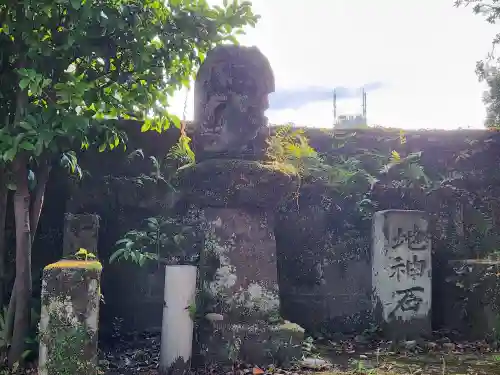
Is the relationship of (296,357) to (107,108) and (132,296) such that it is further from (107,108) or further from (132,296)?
(107,108)

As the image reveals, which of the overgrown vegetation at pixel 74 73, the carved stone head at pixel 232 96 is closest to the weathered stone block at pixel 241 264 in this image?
the carved stone head at pixel 232 96

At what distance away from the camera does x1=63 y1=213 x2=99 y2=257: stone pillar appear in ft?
20.0

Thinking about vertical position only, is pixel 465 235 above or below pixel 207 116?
below

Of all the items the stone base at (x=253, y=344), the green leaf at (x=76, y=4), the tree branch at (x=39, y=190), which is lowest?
the stone base at (x=253, y=344)

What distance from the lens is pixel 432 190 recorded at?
24.0 ft

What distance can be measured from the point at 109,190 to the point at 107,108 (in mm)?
1842

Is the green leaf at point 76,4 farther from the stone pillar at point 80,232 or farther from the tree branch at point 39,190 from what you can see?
the stone pillar at point 80,232

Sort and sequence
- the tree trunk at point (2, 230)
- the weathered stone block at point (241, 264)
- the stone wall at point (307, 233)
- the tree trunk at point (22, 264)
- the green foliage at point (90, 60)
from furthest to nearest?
the stone wall at point (307, 233)
the tree trunk at point (2, 230)
the weathered stone block at point (241, 264)
the tree trunk at point (22, 264)
the green foliage at point (90, 60)

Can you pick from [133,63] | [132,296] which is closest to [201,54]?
[133,63]

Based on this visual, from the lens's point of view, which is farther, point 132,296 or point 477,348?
point 132,296

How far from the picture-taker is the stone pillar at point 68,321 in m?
4.14

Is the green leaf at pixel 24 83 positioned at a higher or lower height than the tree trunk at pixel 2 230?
higher

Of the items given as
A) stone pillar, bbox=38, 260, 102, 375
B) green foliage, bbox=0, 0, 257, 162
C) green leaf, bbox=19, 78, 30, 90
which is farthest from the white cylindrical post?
green leaf, bbox=19, 78, 30, 90

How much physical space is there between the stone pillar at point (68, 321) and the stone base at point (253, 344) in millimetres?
1151
